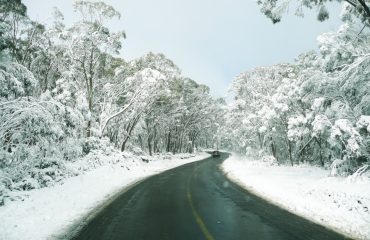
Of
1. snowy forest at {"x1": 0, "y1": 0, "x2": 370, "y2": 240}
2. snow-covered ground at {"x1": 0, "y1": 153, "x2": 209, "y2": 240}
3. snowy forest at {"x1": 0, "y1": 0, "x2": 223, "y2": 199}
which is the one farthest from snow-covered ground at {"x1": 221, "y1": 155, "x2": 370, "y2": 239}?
snowy forest at {"x1": 0, "y1": 0, "x2": 223, "y2": 199}

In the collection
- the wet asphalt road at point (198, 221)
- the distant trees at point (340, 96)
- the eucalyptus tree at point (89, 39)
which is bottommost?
A: the wet asphalt road at point (198, 221)

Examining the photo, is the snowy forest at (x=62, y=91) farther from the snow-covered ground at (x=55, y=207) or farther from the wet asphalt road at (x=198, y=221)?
the wet asphalt road at (x=198, y=221)

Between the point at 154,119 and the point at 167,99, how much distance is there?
613 cm

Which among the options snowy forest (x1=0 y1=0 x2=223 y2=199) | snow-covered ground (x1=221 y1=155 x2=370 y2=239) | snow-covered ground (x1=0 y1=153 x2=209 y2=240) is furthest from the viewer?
snowy forest (x1=0 y1=0 x2=223 y2=199)

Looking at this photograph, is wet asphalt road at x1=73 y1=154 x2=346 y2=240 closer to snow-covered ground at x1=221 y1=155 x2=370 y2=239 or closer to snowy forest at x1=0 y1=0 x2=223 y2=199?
snow-covered ground at x1=221 y1=155 x2=370 y2=239

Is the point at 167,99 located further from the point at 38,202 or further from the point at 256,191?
the point at 38,202

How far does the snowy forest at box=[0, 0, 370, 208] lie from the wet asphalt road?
4.53m

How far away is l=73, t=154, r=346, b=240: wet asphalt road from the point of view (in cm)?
793

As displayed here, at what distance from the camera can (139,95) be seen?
33.2 m

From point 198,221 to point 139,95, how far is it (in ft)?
81.8

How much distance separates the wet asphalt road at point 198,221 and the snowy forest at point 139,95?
4525mm

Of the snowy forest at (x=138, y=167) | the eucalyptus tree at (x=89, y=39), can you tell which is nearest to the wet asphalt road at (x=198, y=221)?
the snowy forest at (x=138, y=167)

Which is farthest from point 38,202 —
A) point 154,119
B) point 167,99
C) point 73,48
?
point 154,119

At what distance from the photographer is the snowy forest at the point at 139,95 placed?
13055mm
